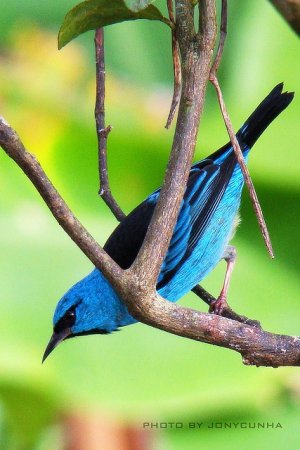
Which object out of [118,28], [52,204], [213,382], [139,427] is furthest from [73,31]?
[118,28]

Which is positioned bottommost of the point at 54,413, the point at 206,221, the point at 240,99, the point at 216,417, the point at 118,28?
the point at 216,417

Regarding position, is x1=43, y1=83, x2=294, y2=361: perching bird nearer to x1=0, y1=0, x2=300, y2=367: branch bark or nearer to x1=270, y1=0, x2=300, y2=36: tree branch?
x1=0, y1=0, x2=300, y2=367: branch bark

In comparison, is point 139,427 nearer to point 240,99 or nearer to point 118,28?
point 240,99

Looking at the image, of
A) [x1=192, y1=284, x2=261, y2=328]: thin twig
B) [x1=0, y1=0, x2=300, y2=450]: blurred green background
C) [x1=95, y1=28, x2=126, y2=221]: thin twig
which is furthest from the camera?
[x1=0, y1=0, x2=300, y2=450]: blurred green background

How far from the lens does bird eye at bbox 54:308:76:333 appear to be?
2.61m

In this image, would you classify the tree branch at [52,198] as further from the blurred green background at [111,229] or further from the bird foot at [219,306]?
the blurred green background at [111,229]

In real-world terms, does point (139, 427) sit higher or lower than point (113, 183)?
lower

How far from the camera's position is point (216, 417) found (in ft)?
10.7

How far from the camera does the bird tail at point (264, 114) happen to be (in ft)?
8.84

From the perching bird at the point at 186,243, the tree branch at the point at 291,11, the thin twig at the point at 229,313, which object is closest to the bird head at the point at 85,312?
the perching bird at the point at 186,243

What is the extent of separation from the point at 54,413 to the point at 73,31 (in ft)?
5.93

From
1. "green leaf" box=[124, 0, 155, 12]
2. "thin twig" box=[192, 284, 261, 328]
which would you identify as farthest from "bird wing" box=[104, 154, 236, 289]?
"green leaf" box=[124, 0, 155, 12]

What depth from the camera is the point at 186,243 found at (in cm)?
268

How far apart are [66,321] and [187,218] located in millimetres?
483
